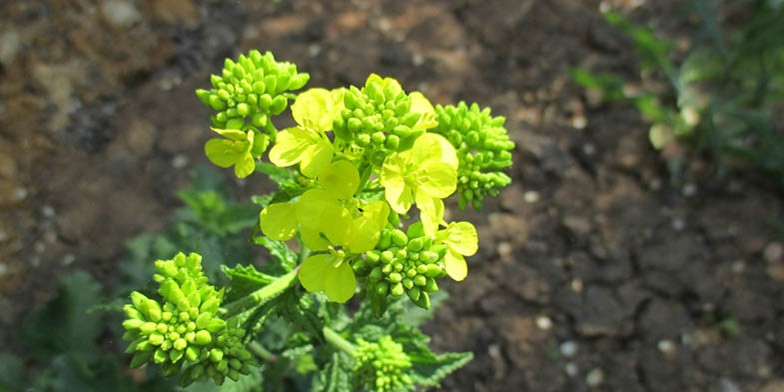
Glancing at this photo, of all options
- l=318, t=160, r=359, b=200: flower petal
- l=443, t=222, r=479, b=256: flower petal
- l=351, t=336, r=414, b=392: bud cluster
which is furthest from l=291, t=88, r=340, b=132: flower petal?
l=351, t=336, r=414, b=392: bud cluster

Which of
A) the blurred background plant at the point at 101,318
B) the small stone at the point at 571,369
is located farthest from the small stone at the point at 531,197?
the blurred background plant at the point at 101,318

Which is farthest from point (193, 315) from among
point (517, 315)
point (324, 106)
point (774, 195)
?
point (774, 195)

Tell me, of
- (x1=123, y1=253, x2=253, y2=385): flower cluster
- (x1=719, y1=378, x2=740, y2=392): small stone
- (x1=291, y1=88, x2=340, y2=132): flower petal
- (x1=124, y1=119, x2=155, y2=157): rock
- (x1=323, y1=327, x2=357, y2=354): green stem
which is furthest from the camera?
(x1=124, y1=119, x2=155, y2=157): rock

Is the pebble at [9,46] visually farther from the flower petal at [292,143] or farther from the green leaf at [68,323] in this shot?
the flower petal at [292,143]

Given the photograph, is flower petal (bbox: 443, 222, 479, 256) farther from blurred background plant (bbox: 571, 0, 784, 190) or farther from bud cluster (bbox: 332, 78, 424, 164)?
blurred background plant (bbox: 571, 0, 784, 190)

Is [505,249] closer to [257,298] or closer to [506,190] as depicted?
[506,190]

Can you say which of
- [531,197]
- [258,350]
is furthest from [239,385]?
[531,197]

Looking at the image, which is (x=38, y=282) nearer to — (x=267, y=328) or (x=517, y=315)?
(x=267, y=328)
